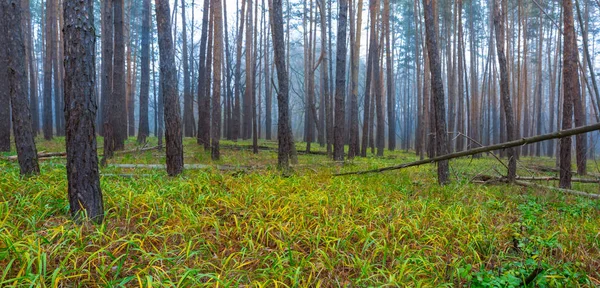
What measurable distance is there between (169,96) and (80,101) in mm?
3062

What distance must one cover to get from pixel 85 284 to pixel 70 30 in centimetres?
212

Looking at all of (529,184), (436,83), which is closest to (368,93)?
(436,83)

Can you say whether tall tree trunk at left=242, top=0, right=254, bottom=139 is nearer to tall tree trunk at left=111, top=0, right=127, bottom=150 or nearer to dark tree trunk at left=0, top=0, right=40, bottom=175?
tall tree trunk at left=111, top=0, right=127, bottom=150

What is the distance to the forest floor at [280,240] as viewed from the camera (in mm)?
2412

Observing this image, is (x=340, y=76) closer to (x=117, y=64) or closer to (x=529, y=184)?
(x=529, y=184)

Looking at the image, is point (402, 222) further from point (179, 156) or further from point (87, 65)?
point (179, 156)

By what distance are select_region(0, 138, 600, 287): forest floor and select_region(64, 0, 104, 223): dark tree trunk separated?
1.12 ft

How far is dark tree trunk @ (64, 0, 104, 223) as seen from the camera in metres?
2.88

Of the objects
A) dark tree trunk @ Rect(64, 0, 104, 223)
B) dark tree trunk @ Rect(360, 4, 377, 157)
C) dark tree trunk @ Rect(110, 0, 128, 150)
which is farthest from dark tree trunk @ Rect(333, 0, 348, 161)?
dark tree trunk @ Rect(64, 0, 104, 223)

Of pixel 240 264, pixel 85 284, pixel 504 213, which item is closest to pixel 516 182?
pixel 504 213

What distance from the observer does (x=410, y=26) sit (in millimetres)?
23438

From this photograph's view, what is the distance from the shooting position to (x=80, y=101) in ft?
9.55

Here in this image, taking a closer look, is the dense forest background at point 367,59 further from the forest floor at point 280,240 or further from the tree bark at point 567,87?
A: the forest floor at point 280,240

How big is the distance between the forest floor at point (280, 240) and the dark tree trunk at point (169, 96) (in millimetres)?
1223
